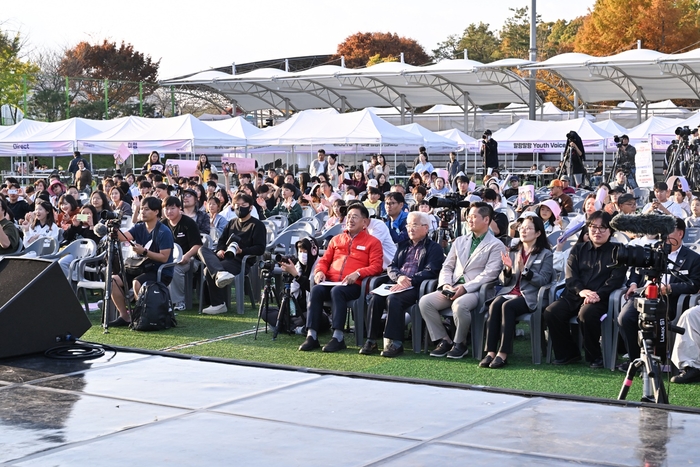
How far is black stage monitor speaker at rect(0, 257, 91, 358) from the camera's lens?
22.5 feet

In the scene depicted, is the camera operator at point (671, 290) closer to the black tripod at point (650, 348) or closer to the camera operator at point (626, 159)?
the black tripod at point (650, 348)

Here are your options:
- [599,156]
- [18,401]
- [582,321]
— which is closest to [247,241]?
[582,321]

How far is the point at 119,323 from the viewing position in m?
10.3

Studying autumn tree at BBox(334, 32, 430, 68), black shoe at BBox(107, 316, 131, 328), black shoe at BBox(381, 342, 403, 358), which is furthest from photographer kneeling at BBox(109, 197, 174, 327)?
autumn tree at BBox(334, 32, 430, 68)

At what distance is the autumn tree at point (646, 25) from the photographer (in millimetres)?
50594

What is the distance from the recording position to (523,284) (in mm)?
8258

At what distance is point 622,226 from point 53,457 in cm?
353

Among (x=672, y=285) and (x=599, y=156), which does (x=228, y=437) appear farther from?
(x=599, y=156)

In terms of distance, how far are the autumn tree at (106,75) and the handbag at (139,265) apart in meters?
42.3

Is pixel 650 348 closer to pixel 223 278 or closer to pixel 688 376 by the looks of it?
pixel 688 376

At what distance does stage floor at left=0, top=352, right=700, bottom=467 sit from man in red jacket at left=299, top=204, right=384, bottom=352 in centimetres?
225

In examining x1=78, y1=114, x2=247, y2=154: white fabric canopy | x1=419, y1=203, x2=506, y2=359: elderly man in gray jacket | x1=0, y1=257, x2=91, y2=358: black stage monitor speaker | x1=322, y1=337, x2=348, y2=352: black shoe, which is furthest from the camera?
x1=78, y1=114, x2=247, y2=154: white fabric canopy

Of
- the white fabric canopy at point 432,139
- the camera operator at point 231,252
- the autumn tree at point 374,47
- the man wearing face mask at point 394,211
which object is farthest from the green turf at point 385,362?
the autumn tree at point 374,47

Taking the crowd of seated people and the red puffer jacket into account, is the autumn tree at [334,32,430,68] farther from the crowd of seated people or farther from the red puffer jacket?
the red puffer jacket
